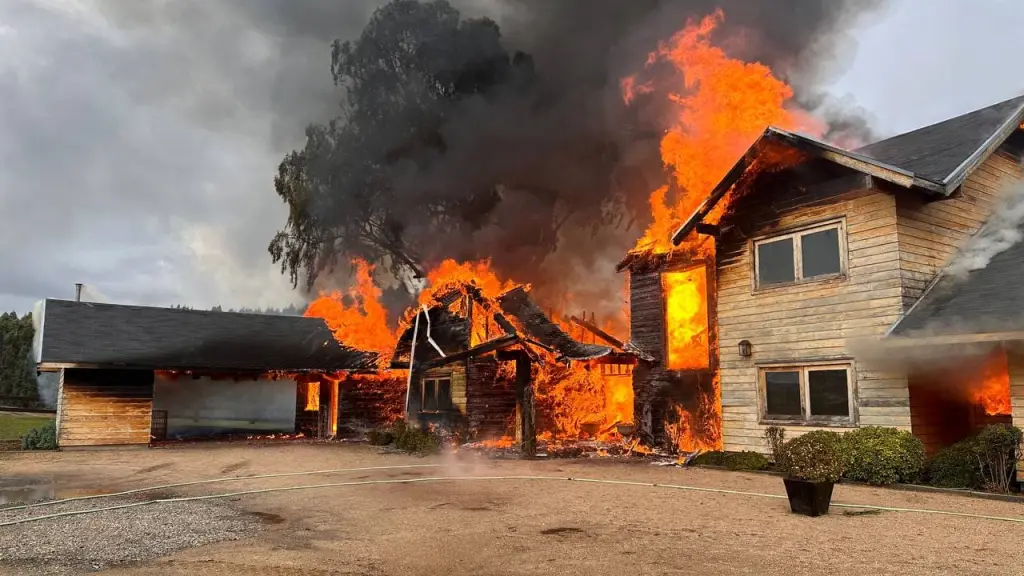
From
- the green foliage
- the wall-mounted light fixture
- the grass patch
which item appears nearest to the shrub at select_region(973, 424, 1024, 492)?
the wall-mounted light fixture

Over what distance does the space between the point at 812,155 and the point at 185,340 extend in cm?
2191

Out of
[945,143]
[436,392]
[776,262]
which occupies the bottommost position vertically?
[436,392]

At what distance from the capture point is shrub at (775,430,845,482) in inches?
352

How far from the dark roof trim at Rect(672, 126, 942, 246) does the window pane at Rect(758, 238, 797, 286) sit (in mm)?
1542

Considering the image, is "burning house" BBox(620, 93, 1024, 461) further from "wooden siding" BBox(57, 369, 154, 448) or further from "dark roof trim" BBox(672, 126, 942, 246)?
"wooden siding" BBox(57, 369, 154, 448)

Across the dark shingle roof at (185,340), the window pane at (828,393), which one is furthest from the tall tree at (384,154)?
the window pane at (828,393)

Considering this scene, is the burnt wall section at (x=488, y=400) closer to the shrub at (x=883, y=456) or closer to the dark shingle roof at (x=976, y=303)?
the shrub at (x=883, y=456)

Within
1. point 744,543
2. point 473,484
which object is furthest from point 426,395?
point 744,543

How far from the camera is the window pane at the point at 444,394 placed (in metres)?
23.0

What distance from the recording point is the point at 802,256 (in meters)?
14.5

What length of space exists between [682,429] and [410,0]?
22.5 meters

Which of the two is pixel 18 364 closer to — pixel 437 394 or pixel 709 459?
pixel 437 394

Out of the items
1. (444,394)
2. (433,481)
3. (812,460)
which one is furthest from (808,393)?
(444,394)

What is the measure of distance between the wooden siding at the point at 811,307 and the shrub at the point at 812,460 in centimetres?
432
